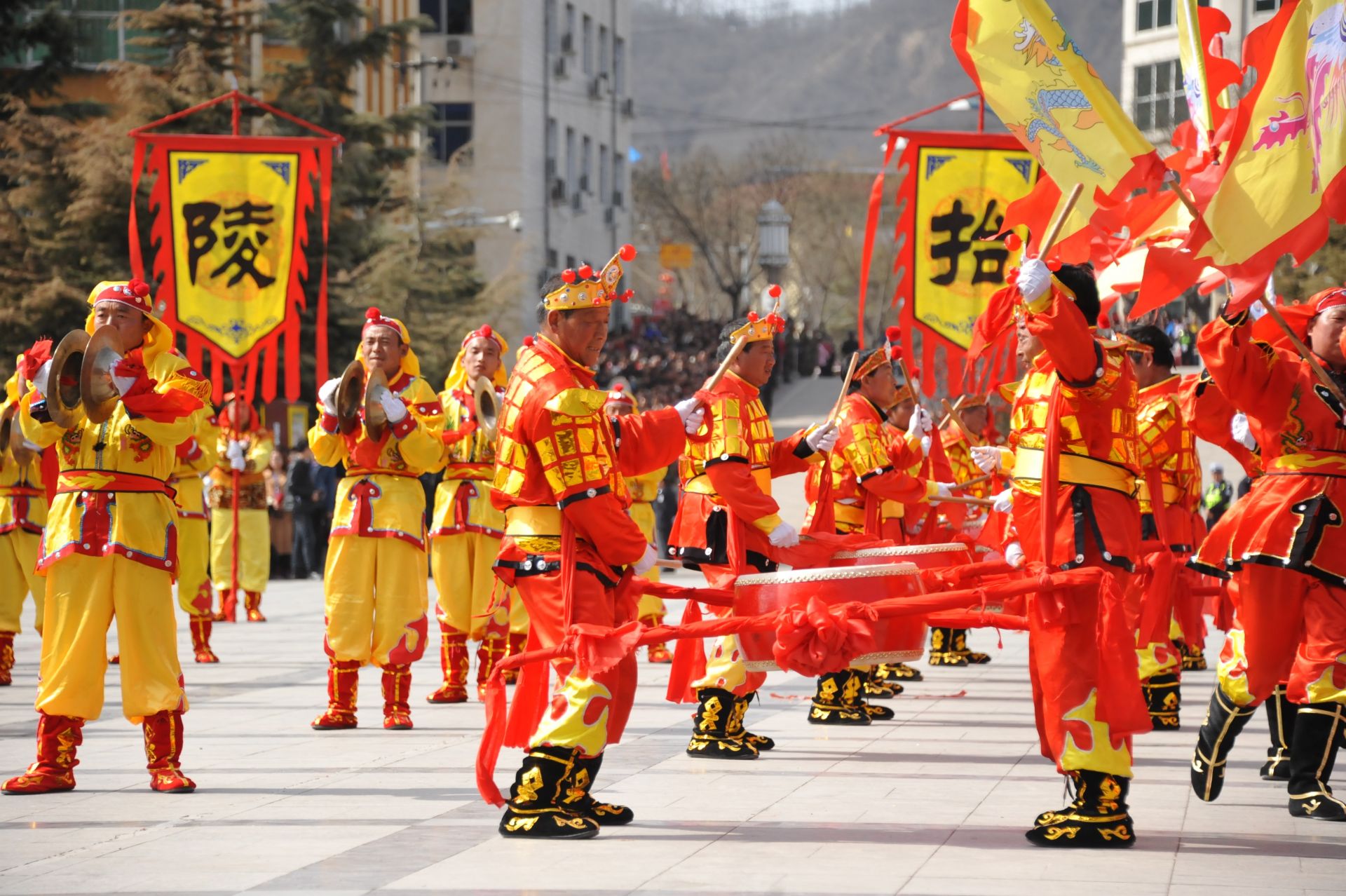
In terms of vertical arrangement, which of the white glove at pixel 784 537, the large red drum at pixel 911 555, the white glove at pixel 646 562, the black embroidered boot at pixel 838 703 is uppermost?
the white glove at pixel 646 562

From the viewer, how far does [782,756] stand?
848 cm

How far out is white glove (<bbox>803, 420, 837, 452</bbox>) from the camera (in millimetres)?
8312

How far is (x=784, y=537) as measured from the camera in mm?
7832

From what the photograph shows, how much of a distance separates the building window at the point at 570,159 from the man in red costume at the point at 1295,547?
4392cm

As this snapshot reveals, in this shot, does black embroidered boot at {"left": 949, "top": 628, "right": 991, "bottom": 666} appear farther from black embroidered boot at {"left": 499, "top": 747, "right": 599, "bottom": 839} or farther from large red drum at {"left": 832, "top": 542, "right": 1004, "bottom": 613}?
black embroidered boot at {"left": 499, "top": 747, "right": 599, "bottom": 839}

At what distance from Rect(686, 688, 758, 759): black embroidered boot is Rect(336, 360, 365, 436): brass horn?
2244mm

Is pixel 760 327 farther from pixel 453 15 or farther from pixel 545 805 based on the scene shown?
pixel 453 15

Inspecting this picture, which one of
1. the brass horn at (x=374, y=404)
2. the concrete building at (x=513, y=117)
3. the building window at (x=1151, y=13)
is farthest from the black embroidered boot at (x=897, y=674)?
the building window at (x=1151, y=13)

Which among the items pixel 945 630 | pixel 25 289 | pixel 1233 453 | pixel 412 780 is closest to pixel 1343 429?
pixel 1233 453

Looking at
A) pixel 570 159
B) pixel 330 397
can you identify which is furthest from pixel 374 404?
pixel 570 159

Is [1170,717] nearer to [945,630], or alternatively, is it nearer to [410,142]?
[945,630]

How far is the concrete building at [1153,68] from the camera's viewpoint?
56781 mm

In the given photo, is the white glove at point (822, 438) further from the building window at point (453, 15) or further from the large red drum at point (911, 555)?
the building window at point (453, 15)

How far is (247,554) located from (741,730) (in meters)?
9.13
